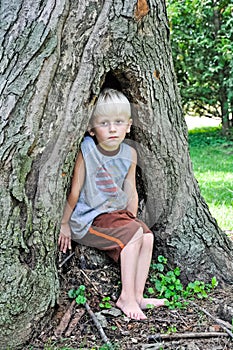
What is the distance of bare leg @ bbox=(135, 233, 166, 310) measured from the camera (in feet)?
10.3

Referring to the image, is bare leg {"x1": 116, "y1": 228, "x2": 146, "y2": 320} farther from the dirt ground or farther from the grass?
the grass

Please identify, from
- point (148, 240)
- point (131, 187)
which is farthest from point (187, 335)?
point (131, 187)

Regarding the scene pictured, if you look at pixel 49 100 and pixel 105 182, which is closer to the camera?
pixel 49 100

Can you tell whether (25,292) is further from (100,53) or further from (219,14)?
(219,14)

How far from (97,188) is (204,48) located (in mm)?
12726

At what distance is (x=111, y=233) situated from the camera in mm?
3176

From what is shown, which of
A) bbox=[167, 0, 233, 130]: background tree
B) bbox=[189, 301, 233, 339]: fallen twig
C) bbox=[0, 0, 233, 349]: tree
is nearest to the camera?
bbox=[0, 0, 233, 349]: tree

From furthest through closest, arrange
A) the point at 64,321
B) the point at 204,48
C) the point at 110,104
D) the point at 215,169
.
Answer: the point at 204,48
the point at 215,169
the point at 110,104
the point at 64,321

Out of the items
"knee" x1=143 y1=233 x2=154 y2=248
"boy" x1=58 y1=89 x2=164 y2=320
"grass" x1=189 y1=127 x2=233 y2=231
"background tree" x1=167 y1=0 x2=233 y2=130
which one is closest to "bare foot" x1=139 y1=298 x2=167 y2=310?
"boy" x1=58 y1=89 x2=164 y2=320

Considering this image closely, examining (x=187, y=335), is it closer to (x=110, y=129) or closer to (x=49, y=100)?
(x=110, y=129)

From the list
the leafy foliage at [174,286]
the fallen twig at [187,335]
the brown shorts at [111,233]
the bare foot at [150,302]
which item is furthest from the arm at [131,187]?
the fallen twig at [187,335]

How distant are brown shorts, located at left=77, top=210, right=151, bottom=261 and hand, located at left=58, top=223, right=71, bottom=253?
3.1 inches

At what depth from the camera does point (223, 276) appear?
11.7 ft

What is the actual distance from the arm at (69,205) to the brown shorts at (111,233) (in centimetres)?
9
